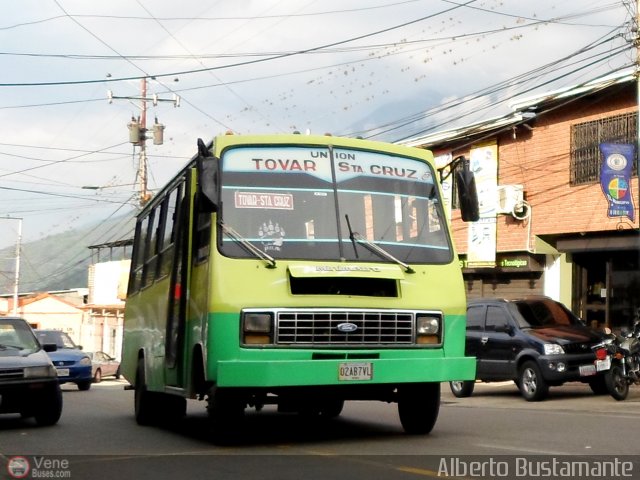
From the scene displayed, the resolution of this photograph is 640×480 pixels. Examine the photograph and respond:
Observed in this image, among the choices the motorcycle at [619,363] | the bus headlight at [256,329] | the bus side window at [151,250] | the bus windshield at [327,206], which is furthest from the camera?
the motorcycle at [619,363]

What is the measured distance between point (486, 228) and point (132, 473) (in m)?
23.1

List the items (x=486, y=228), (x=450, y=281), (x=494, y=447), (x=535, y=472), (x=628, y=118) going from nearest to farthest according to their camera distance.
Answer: (x=535, y=472) → (x=494, y=447) → (x=450, y=281) → (x=628, y=118) → (x=486, y=228)

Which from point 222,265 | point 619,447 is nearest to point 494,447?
point 619,447

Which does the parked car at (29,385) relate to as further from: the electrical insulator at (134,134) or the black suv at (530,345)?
the electrical insulator at (134,134)

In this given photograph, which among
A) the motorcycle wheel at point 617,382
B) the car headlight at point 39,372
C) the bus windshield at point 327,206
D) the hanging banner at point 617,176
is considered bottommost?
the motorcycle wheel at point 617,382

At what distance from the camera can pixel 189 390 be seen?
11055 millimetres

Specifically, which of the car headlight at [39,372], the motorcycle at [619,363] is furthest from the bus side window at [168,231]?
the motorcycle at [619,363]

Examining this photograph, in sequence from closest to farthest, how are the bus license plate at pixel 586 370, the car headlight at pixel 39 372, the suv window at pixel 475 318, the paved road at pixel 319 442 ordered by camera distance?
the paved road at pixel 319 442, the car headlight at pixel 39 372, the bus license plate at pixel 586 370, the suv window at pixel 475 318

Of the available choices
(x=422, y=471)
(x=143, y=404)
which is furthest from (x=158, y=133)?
(x=422, y=471)

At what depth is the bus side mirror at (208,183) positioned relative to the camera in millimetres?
10352

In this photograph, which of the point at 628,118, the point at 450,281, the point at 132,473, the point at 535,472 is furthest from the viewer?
the point at 628,118

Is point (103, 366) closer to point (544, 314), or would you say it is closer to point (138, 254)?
point (544, 314)

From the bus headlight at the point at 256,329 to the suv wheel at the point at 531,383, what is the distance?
9.98 meters

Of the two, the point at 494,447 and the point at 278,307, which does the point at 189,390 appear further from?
the point at 494,447
